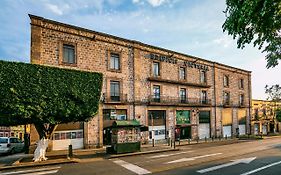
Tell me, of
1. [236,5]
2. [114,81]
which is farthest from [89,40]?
[236,5]

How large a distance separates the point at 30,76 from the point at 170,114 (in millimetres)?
21329

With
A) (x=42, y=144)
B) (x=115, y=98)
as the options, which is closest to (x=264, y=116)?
(x=115, y=98)

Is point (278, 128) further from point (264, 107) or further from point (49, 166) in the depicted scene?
point (49, 166)

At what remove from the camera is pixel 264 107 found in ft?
179

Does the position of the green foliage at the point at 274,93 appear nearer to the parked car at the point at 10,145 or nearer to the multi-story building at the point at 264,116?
the multi-story building at the point at 264,116

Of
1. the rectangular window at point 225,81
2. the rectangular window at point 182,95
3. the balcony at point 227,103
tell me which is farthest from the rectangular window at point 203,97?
the rectangular window at point 225,81

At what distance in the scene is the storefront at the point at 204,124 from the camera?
38.0 m

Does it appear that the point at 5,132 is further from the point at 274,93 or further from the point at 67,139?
the point at 274,93

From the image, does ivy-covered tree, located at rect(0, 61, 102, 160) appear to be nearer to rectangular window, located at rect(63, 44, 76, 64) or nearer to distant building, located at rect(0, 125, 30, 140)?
rectangular window, located at rect(63, 44, 76, 64)

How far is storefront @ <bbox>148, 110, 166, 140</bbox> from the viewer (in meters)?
31.4

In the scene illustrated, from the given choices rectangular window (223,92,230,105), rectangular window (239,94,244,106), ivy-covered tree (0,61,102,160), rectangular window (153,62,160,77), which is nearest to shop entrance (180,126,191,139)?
rectangular window (153,62,160,77)

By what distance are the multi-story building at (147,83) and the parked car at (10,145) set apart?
4.01 m

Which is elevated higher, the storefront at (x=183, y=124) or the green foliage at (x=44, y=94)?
the green foliage at (x=44, y=94)

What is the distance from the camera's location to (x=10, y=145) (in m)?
22.4
